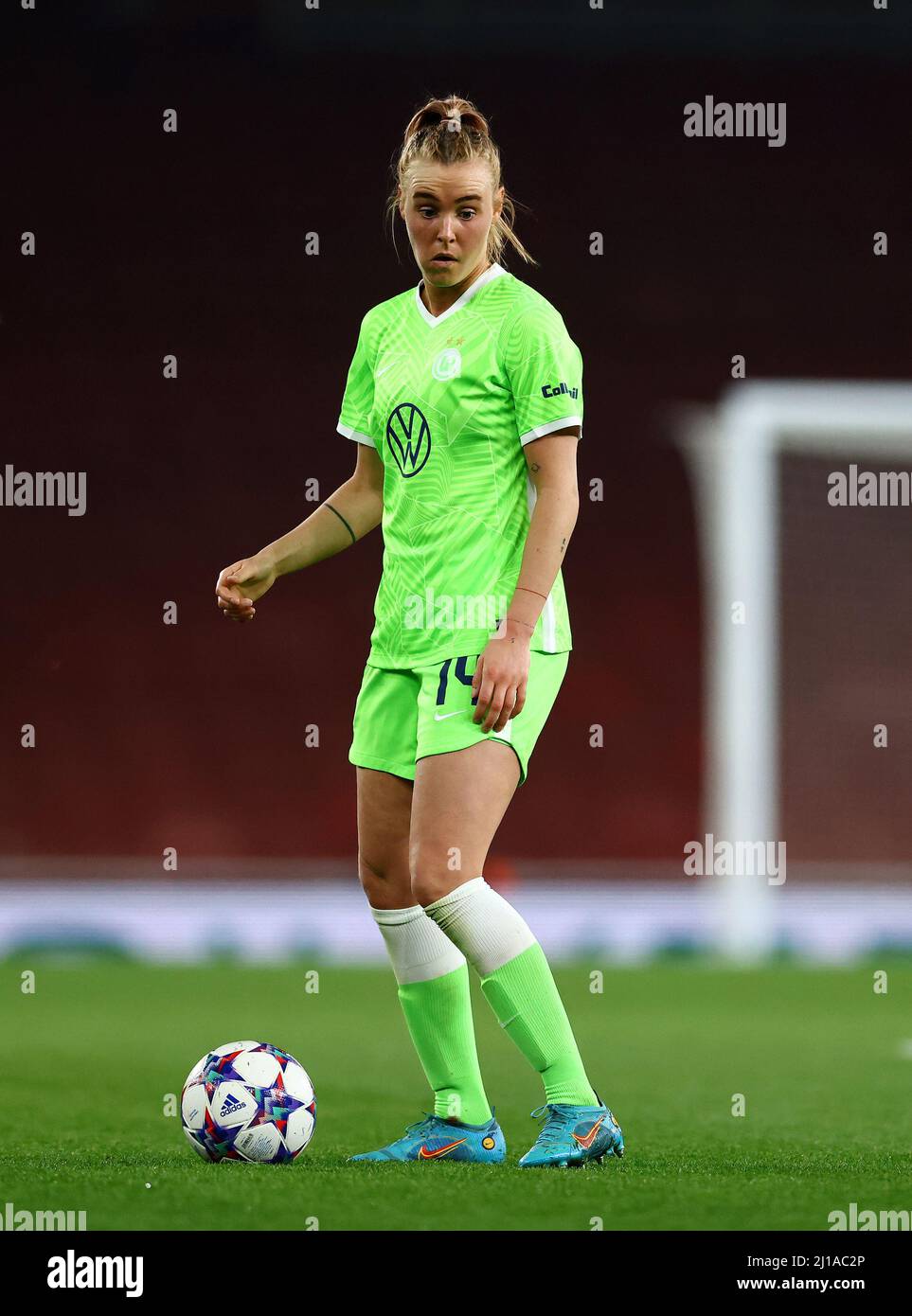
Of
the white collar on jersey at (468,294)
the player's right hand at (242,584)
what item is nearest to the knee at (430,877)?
the player's right hand at (242,584)

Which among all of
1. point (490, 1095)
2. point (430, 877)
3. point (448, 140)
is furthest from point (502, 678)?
point (490, 1095)

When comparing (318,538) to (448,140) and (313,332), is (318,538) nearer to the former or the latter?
(448,140)

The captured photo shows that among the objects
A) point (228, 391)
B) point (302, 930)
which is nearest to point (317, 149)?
point (228, 391)

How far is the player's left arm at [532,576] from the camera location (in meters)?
3.18

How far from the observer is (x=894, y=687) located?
11.8 metres

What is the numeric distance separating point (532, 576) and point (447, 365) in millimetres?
455

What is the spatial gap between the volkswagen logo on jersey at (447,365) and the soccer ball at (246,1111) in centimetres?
139

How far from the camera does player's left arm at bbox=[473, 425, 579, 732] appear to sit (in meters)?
3.18

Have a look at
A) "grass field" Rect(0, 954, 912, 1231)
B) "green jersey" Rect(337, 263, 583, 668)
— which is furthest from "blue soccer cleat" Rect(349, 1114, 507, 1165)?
"green jersey" Rect(337, 263, 583, 668)

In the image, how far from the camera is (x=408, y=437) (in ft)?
11.3

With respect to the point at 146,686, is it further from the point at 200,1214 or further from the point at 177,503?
the point at 200,1214

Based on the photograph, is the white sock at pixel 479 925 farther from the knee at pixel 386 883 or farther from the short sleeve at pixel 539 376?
the short sleeve at pixel 539 376

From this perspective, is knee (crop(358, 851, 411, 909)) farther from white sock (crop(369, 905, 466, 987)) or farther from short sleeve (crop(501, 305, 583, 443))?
short sleeve (crop(501, 305, 583, 443))

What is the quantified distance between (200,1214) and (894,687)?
961 cm
